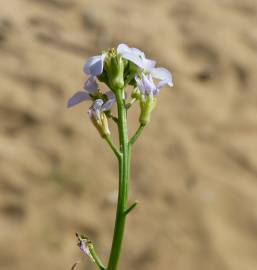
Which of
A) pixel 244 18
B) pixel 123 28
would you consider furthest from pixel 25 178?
pixel 244 18

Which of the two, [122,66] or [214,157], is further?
[214,157]

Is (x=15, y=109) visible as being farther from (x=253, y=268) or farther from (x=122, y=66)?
(x=122, y=66)

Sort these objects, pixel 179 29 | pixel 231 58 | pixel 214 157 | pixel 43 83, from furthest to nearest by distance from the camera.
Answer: pixel 179 29 → pixel 231 58 → pixel 43 83 → pixel 214 157

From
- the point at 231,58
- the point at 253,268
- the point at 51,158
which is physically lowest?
the point at 253,268

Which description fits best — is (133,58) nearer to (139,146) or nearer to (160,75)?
(160,75)

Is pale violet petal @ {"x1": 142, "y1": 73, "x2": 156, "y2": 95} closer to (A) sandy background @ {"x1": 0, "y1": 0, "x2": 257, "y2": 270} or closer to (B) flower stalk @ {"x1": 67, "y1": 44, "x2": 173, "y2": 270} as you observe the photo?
(B) flower stalk @ {"x1": 67, "y1": 44, "x2": 173, "y2": 270}

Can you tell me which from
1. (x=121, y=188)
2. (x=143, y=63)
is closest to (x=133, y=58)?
(x=143, y=63)

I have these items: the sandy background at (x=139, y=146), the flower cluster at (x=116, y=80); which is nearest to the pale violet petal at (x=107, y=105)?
the flower cluster at (x=116, y=80)

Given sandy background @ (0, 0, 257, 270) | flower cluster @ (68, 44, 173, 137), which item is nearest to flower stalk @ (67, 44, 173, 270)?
flower cluster @ (68, 44, 173, 137)
